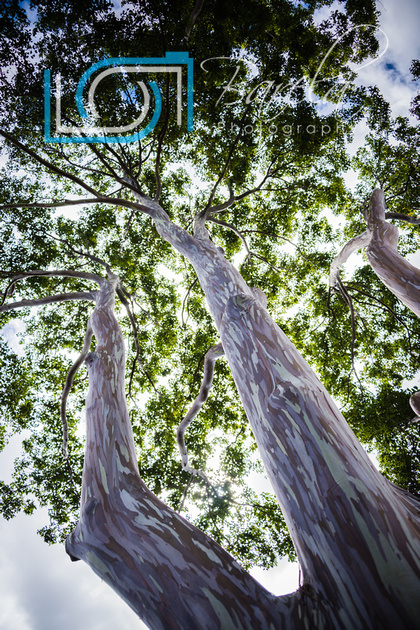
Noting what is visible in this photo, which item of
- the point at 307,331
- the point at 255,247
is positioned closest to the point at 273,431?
the point at 307,331

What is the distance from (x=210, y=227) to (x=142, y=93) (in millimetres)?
3338

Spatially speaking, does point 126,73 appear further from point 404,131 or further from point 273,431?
point 273,431

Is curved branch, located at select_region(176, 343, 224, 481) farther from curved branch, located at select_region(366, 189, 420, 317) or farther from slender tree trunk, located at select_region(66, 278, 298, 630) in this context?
curved branch, located at select_region(366, 189, 420, 317)

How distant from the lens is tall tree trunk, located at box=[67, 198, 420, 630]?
101cm

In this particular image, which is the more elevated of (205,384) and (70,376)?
(70,376)

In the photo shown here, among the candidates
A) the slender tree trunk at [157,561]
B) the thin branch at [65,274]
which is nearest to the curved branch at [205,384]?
the slender tree trunk at [157,561]

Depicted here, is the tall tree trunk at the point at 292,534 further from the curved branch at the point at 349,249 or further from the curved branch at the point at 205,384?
the curved branch at the point at 349,249

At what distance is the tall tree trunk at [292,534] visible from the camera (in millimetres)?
1013

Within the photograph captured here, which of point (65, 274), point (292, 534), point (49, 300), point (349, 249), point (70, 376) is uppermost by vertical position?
point (65, 274)

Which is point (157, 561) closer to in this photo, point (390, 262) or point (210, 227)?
point (390, 262)

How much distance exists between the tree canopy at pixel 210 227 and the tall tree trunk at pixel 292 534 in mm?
4118

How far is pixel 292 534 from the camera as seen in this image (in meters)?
1.39

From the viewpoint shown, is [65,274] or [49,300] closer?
[49,300]

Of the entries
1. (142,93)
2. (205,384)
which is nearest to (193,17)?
(142,93)
